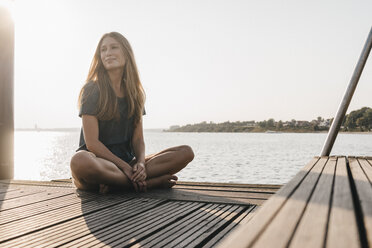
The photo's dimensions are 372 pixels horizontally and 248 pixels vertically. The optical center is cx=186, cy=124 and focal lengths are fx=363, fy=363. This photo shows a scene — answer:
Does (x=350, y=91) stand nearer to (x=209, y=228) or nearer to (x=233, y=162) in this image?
(x=209, y=228)

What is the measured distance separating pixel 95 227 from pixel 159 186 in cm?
133

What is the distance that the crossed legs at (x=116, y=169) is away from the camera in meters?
2.82

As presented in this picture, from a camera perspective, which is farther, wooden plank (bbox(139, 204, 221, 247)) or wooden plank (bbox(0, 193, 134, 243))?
wooden plank (bbox(0, 193, 134, 243))

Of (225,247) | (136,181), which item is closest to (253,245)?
(225,247)

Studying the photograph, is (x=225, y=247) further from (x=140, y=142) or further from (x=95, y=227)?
(x=140, y=142)

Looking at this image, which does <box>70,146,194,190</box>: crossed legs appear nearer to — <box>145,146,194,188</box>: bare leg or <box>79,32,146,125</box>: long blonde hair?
<box>145,146,194,188</box>: bare leg

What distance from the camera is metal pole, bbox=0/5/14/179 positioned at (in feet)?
14.1

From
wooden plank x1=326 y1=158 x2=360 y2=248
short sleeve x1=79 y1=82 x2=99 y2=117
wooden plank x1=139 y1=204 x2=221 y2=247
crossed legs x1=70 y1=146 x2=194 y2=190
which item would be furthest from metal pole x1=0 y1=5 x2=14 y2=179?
wooden plank x1=326 y1=158 x2=360 y2=248

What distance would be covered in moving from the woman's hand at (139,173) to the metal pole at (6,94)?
2.12 metres

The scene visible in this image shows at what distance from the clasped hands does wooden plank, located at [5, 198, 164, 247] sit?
1.43 feet

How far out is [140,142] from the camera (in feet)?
11.2

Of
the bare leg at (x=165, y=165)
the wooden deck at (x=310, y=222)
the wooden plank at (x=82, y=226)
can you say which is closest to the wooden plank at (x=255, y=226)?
the wooden deck at (x=310, y=222)

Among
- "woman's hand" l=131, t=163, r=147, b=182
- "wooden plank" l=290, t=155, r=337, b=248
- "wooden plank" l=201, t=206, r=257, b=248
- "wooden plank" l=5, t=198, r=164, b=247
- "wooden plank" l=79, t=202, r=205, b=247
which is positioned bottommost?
"wooden plank" l=5, t=198, r=164, b=247

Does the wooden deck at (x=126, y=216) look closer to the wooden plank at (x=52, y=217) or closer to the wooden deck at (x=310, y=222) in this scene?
the wooden plank at (x=52, y=217)
